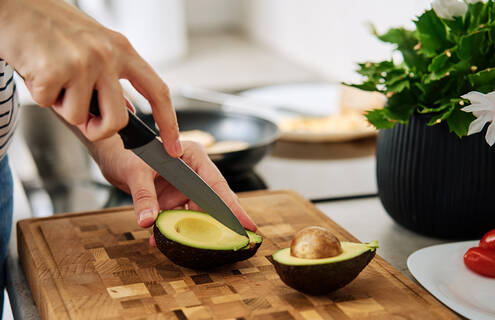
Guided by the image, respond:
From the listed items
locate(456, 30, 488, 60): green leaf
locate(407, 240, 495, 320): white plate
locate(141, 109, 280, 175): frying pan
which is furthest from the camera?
locate(141, 109, 280, 175): frying pan

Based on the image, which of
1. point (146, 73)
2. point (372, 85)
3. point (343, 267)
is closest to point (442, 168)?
point (372, 85)

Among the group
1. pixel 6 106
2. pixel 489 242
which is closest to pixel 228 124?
pixel 6 106

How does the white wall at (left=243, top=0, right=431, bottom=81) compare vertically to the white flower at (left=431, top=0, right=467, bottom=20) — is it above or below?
below

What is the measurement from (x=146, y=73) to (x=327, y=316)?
13.8 inches

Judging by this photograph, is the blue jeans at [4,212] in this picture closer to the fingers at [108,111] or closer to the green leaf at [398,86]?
the fingers at [108,111]

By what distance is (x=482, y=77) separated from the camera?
3.02 feet

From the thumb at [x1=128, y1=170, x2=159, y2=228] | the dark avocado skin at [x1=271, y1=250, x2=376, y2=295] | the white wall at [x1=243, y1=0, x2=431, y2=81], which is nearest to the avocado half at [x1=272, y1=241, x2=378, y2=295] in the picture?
the dark avocado skin at [x1=271, y1=250, x2=376, y2=295]

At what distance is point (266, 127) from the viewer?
1492 mm

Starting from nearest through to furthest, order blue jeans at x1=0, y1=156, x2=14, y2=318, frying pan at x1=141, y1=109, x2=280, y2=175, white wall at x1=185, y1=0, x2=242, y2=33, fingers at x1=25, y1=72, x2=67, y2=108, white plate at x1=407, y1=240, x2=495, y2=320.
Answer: fingers at x1=25, y1=72, x2=67, y2=108 → white plate at x1=407, y1=240, x2=495, y2=320 → blue jeans at x1=0, y1=156, x2=14, y2=318 → frying pan at x1=141, y1=109, x2=280, y2=175 → white wall at x1=185, y1=0, x2=242, y2=33

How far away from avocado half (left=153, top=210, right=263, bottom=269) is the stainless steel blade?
0.04ft

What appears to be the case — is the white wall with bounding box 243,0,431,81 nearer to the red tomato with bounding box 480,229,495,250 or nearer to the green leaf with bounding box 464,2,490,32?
the green leaf with bounding box 464,2,490,32

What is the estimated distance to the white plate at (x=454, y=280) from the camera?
2.70 ft

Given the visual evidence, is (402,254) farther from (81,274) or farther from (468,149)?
(81,274)

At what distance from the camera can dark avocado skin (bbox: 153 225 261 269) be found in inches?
34.0
